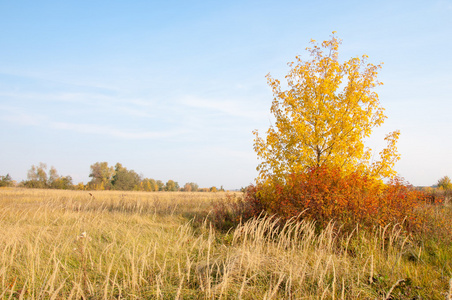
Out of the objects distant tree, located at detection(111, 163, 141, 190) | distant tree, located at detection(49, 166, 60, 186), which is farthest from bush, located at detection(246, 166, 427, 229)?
distant tree, located at detection(49, 166, 60, 186)

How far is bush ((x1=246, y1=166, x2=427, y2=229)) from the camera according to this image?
7227 mm

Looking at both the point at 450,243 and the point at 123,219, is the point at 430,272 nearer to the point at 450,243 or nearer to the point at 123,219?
the point at 450,243

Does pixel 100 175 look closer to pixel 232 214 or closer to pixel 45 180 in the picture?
pixel 45 180

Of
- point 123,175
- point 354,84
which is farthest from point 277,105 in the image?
point 123,175

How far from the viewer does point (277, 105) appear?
995cm

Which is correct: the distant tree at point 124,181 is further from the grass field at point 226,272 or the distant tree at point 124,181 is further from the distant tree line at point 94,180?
the grass field at point 226,272

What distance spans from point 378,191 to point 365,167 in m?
1.12

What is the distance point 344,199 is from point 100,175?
260 ft

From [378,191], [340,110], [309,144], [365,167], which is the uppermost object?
[340,110]

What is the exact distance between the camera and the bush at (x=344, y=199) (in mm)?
7227

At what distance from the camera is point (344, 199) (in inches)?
283

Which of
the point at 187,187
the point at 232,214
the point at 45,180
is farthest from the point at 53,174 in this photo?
the point at 232,214

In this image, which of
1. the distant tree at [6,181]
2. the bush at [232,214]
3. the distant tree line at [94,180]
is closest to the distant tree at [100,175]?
the distant tree line at [94,180]

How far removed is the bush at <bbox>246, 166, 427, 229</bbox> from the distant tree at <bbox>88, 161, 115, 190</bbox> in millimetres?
67682
